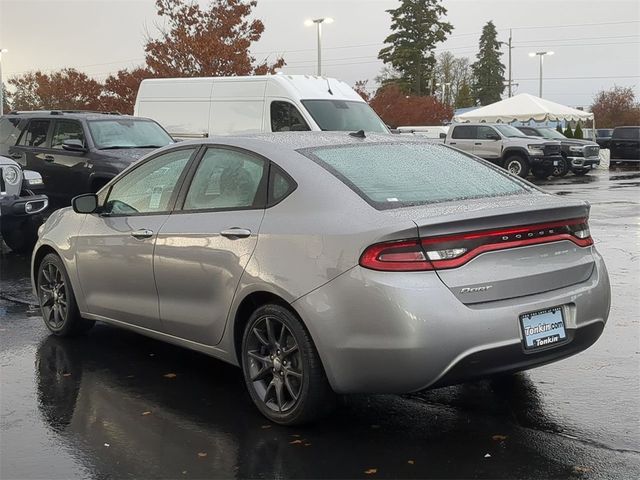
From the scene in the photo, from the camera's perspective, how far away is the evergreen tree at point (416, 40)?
2729 inches

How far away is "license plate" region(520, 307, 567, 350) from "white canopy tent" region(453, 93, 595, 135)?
3021 centimetres

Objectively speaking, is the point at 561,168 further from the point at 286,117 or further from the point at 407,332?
the point at 407,332

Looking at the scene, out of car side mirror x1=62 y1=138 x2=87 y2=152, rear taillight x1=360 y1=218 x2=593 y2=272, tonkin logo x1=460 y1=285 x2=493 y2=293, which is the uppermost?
car side mirror x1=62 y1=138 x2=87 y2=152

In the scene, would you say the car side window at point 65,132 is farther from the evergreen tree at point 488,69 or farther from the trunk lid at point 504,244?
the evergreen tree at point 488,69

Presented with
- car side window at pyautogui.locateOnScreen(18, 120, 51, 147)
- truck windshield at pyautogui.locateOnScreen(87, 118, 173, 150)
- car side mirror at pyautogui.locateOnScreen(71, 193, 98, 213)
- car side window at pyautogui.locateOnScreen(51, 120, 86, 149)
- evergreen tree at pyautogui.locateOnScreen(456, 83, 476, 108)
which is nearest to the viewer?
car side mirror at pyautogui.locateOnScreen(71, 193, 98, 213)

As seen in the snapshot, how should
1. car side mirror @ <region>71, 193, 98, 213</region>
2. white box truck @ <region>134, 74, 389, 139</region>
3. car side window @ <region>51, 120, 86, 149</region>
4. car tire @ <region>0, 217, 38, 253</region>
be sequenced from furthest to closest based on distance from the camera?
white box truck @ <region>134, 74, 389, 139</region> < car side window @ <region>51, 120, 86, 149</region> < car tire @ <region>0, 217, 38, 253</region> < car side mirror @ <region>71, 193, 98, 213</region>

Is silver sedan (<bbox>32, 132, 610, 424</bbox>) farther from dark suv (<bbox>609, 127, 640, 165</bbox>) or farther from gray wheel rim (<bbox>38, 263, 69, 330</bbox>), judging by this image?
dark suv (<bbox>609, 127, 640, 165</bbox>)

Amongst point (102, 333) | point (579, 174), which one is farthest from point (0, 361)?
point (579, 174)

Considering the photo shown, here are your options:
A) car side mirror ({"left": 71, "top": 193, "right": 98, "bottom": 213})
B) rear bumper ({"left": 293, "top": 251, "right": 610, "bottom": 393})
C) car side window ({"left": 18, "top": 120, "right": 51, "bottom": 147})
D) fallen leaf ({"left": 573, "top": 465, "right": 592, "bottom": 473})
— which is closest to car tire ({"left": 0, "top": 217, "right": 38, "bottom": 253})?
car side window ({"left": 18, "top": 120, "right": 51, "bottom": 147})

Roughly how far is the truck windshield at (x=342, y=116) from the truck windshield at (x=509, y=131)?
11685 millimetres

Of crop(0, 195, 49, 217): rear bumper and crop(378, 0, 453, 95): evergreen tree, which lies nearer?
crop(0, 195, 49, 217): rear bumper

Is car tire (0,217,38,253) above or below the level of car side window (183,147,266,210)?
below

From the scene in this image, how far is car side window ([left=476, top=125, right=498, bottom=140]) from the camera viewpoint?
26.8m

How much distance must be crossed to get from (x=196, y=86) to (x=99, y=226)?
12.1 m
